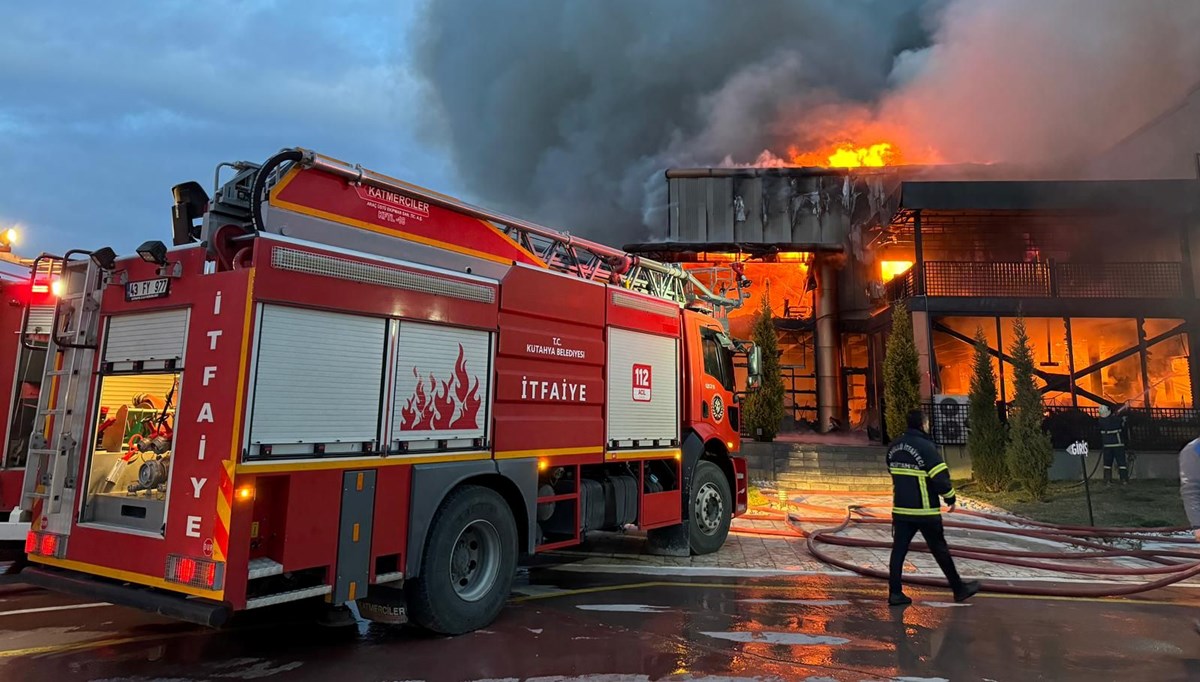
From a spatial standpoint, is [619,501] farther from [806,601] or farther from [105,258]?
[105,258]

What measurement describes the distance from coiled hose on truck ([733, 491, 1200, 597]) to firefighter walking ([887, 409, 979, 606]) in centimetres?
72

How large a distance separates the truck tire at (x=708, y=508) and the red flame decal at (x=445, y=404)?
363 centimetres

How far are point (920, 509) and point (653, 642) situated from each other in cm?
283

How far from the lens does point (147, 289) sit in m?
4.31

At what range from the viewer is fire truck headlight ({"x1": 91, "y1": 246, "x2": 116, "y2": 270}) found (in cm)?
449

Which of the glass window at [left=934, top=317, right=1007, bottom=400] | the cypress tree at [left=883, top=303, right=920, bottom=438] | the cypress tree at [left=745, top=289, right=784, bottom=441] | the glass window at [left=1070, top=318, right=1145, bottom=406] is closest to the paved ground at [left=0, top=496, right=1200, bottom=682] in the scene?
the cypress tree at [left=883, top=303, right=920, bottom=438]

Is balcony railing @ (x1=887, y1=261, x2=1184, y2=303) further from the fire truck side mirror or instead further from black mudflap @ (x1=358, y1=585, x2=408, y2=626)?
black mudflap @ (x1=358, y1=585, x2=408, y2=626)

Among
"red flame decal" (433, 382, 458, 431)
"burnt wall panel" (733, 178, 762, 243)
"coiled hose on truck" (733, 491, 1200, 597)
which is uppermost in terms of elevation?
"burnt wall panel" (733, 178, 762, 243)

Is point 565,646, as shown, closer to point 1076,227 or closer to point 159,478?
point 159,478

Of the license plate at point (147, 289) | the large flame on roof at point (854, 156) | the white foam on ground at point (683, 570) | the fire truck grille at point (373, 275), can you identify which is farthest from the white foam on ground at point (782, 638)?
the large flame on roof at point (854, 156)

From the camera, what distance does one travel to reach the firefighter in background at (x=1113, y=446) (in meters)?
13.1

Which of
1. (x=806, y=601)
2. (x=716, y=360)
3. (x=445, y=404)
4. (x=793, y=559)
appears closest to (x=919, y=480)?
(x=806, y=601)

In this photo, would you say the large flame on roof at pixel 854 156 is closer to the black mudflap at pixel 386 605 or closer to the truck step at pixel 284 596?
the black mudflap at pixel 386 605

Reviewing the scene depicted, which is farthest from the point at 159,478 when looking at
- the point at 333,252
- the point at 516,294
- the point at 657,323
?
the point at 657,323
